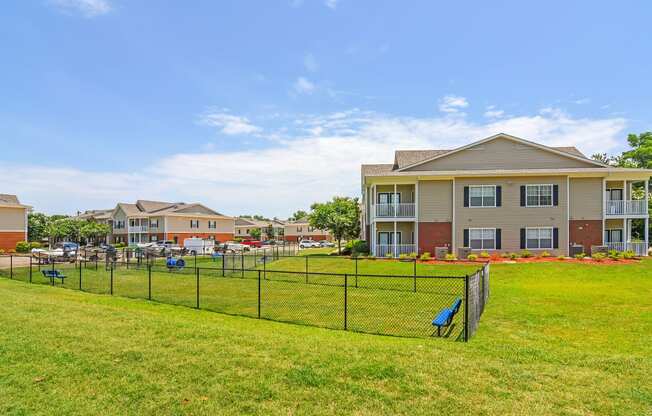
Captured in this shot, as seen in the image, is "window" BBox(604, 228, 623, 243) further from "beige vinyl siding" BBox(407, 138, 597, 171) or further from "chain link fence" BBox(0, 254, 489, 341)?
"chain link fence" BBox(0, 254, 489, 341)

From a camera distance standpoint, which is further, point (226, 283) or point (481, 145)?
point (481, 145)

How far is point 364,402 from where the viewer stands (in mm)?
4621

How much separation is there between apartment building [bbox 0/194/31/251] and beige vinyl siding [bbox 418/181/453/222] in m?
43.2

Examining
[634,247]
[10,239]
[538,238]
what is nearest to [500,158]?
[538,238]

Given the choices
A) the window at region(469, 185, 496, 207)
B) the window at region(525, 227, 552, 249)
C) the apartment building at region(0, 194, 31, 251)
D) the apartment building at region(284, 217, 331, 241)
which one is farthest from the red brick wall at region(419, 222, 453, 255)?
the apartment building at region(284, 217, 331, 241)

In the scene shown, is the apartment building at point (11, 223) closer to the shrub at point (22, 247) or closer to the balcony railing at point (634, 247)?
the shrub at point (22, 247)

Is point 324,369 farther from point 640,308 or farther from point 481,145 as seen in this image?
point 481,145

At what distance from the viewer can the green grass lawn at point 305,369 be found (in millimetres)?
4598

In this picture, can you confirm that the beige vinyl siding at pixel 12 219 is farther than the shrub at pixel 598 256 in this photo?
Yes

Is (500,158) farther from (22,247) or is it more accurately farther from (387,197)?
(22,247)

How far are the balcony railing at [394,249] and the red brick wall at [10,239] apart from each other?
4061 cm

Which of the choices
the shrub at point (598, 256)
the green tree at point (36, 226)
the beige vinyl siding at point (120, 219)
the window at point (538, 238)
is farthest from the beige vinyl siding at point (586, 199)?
the green tree at point (36, 226)

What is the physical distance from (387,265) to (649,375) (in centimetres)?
1732

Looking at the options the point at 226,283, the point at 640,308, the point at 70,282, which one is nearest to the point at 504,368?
the point at 640,308
